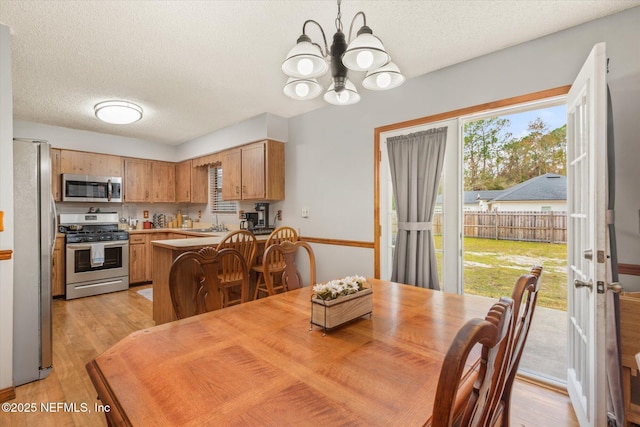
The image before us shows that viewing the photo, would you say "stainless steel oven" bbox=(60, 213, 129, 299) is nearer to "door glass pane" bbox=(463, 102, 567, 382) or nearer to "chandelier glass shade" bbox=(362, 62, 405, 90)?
"chandelier glass shade" bbox=(362, 62, 405, 90)

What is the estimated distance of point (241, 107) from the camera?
367cm

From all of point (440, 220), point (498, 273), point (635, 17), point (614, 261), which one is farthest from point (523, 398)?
point (498, 273)

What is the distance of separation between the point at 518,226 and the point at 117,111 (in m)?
6.73

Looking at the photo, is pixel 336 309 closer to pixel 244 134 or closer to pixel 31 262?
pixel 31 262

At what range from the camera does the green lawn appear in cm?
A: 481

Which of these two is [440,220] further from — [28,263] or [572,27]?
[28,263]

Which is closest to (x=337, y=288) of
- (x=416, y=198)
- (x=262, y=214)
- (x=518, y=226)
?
(x=416, y=198)

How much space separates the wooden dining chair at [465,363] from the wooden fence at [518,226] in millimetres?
5525

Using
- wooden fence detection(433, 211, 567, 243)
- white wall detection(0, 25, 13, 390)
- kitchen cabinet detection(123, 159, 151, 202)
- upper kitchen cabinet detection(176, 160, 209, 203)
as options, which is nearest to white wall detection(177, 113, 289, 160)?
upper kitchen cabinet detection(176, 160, 209, 203)

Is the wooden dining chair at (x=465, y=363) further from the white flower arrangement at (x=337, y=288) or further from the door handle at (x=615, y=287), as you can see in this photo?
the door handle at (x=615, y=287)

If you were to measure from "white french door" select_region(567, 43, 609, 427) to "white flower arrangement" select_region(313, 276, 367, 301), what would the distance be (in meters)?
1.15

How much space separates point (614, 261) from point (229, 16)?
8.50 ft

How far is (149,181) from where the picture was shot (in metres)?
5.38

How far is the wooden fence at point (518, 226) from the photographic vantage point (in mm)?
5383
